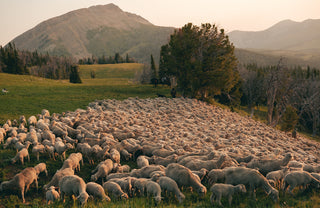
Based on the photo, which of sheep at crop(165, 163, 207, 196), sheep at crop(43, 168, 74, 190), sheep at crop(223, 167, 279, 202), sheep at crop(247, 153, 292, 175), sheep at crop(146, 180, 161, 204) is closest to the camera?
sheep at crop(146, 180, 161, 204)

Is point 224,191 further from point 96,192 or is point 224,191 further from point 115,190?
point 96,192

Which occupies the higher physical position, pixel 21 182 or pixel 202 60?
pixel 202 60

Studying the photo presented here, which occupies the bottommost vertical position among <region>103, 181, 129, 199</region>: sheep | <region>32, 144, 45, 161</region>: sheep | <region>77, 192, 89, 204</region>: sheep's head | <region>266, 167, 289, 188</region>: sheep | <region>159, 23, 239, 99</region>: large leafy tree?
<region>266, 167, 289, 188</region>: sheep

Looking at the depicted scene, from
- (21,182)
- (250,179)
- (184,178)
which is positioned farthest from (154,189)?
(21,182)

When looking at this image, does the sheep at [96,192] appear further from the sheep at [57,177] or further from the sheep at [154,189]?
the sheep at [57,177]

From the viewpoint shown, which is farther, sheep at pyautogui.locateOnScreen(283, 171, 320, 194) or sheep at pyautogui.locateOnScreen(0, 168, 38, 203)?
sheep at pyautogui.locateOnScreen(0, 168, 38, 203)

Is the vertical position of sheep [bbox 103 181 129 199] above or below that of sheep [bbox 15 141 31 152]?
below

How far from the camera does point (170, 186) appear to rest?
24.7ft

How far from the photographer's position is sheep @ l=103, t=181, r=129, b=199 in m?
7.64

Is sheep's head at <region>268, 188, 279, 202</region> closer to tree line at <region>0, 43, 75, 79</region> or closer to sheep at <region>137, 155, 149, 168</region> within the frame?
sheep at <region>137, 155, 149, 168</region>

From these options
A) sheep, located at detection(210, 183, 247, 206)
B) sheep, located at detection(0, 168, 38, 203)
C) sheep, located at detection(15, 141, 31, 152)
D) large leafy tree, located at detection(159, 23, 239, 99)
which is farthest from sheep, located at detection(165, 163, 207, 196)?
large leafy tree, located at detection(159, 23, 239, 99)

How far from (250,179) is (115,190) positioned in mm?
5053

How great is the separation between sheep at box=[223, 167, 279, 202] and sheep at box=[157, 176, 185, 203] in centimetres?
207

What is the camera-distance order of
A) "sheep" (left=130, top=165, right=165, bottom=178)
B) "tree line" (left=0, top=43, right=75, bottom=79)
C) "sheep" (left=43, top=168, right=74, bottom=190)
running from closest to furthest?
"sheep" (left=43, top=168, right=74, bottom=190), "sheep" (left=130, top=165, right=165, bottom=178), "tree line" (left=0, top=43, right=75, bottom=79)
